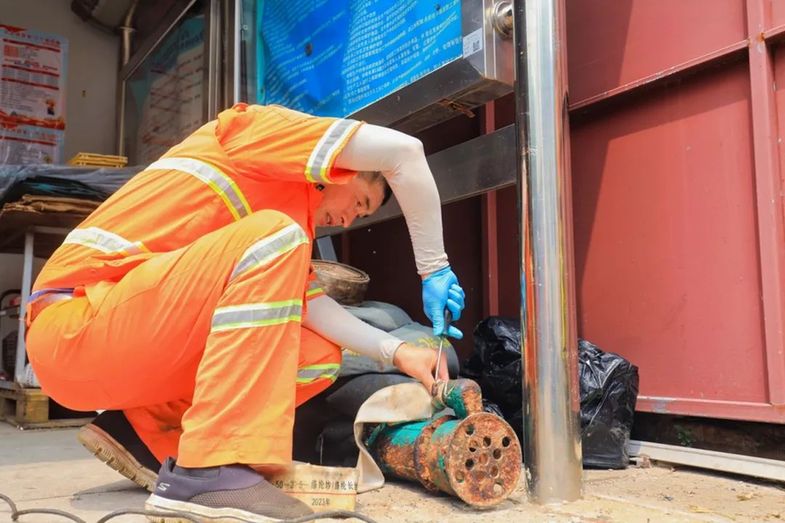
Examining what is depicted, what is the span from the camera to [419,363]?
187 centimetres

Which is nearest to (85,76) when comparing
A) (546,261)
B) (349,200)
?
(349,200)

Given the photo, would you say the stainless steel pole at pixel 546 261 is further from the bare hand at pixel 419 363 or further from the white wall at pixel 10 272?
the white wall at pixel 10 272

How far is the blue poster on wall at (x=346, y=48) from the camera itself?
258 cm

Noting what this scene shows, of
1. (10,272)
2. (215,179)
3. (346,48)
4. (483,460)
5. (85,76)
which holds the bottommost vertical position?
(483,460)

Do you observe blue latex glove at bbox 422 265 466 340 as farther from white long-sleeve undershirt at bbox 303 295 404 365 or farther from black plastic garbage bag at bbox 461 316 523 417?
black plastic garbage bag at bbox 461 316 523 417

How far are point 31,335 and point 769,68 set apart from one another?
6.95 feet

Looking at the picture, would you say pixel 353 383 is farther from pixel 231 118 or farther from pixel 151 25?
pixel 151 25

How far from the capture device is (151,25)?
587 centimetres

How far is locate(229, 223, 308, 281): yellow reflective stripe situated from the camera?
4.75 ft

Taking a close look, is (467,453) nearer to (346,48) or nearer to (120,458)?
(120,458)

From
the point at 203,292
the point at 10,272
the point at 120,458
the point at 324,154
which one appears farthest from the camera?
the point at 10,272

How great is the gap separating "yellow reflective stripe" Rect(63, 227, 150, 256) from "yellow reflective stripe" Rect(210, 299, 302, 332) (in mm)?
301

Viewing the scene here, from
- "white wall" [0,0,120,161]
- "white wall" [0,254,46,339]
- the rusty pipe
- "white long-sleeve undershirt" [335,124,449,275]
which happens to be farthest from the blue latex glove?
"white wall" [0,0,120,161]

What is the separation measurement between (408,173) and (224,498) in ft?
2.77
